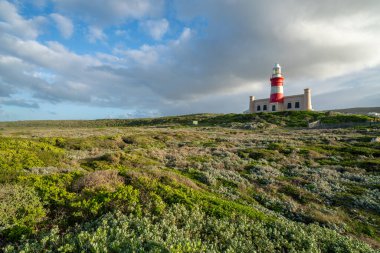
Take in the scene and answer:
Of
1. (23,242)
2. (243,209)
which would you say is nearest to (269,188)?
(243,209)

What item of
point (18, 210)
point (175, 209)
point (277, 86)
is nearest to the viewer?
point (18, 210)

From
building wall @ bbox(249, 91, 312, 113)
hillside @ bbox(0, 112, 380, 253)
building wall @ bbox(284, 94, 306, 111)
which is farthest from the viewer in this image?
building wall @ bbox(284, 94, 306, 111)

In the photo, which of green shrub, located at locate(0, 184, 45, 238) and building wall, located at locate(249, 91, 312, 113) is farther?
building wall, located at locate(249, 91, 312, 113)

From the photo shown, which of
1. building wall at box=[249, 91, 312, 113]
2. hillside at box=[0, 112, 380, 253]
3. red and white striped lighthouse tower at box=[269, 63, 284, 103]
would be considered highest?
red and white striped lighthouse tower at box=[269, 63, 284, 103]

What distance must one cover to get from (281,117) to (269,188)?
63.1 metres

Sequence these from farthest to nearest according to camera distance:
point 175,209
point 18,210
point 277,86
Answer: point 277,86, point 175,209, point 18,210

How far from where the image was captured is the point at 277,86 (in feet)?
266

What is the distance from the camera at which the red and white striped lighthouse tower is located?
7988cm

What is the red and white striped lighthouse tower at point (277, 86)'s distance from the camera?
262ft

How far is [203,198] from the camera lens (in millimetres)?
9148

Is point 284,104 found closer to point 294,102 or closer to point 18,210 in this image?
point 294,102

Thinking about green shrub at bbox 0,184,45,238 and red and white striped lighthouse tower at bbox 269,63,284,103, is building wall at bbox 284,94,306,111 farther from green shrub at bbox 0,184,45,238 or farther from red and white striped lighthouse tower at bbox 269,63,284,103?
green shrub at bbox 0,184,45,238

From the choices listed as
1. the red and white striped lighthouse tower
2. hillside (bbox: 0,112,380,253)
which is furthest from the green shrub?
the red and white striped lighthouse tower

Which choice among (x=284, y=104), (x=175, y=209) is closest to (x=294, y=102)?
(x=284, y=104)
